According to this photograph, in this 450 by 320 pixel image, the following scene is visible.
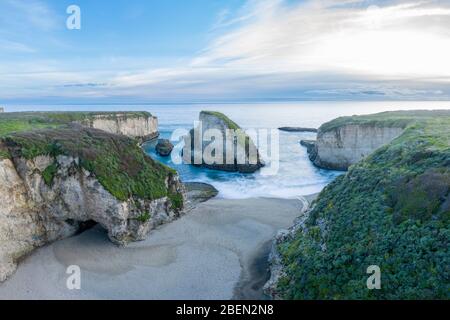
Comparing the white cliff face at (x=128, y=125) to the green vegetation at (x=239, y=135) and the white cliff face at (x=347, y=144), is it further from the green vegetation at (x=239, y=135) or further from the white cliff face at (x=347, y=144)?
the white cliff face at (x=347, y=144)

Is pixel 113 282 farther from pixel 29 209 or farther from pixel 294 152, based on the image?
pixel 294 152

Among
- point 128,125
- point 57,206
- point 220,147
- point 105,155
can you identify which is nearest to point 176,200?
point 105,155

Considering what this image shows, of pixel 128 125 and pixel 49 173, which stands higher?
pixel 128 125

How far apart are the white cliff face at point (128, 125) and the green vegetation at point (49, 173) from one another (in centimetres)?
4315

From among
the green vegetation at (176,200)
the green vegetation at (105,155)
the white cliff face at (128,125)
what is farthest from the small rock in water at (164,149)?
the green vegetation at (176,200)

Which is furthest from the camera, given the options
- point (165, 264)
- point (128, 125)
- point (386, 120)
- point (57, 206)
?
point (128, 125)

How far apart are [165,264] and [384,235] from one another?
13378mm

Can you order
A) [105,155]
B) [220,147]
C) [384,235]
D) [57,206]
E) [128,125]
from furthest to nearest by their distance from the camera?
1. [128,125]
2. [220,147]
3. [105,155]
4. [57,206]
5. [384,235]

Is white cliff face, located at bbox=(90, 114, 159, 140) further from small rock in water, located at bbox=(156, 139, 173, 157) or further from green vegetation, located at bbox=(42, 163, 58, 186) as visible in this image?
green vegetation, located at bbox=(42, 163, 58, 186)

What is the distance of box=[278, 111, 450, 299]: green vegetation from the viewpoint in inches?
564

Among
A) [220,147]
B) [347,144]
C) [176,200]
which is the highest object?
[347,144]

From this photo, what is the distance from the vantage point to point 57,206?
2427 cm

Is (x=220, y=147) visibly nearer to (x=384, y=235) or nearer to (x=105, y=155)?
(x=105, y=155)

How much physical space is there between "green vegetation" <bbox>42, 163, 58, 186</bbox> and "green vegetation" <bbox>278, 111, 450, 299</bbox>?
55.1 feet
